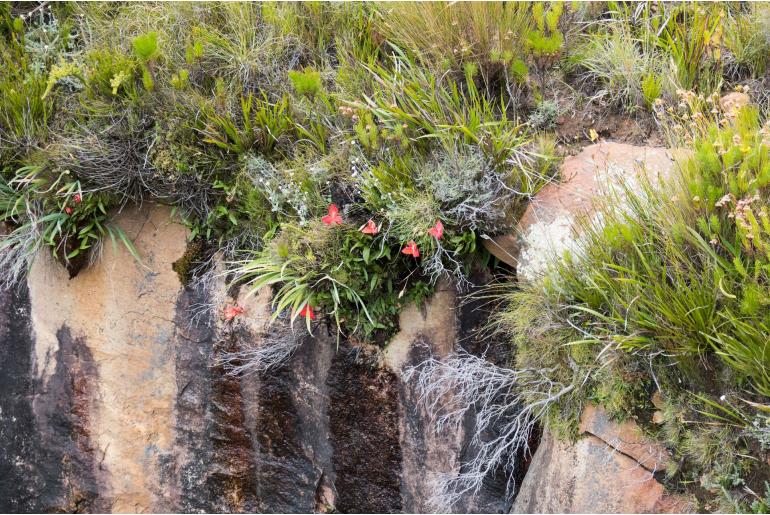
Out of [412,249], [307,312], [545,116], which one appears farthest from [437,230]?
[545,116]

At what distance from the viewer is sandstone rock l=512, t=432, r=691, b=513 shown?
3115 mm

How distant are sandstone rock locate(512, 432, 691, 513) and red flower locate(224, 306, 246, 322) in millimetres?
1968

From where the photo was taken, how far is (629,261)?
3.14 meters

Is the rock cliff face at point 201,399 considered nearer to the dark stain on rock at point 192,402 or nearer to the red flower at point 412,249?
the dark stain on rock at point 192,402

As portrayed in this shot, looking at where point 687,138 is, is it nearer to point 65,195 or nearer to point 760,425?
point 760,425

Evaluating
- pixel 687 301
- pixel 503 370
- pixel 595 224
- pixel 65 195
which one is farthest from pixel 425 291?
pixel 65 195

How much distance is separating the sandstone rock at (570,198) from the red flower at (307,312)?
3.44ft

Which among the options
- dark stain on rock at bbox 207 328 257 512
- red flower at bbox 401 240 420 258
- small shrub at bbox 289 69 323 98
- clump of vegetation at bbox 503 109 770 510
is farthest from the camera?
dark stain on rock at bbox 207 328 257 512

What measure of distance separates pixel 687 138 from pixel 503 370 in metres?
1.47

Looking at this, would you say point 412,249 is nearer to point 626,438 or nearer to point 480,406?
point 480,406

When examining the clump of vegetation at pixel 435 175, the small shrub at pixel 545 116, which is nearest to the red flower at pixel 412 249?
the clump of vegetation at pixel 435 175

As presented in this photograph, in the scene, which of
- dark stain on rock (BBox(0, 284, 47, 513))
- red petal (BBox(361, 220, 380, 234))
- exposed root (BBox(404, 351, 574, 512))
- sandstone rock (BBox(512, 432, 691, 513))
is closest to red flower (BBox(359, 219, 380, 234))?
red petal (BBox(361, 220, 380, 234))

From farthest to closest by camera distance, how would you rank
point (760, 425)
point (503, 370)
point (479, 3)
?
point (479, 3) → point (503, 370) → point (760, 425)

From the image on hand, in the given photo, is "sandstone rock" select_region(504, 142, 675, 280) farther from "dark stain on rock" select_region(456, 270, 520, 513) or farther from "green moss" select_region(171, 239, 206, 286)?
"green moss" select_region(171, 239, 206, 286)
